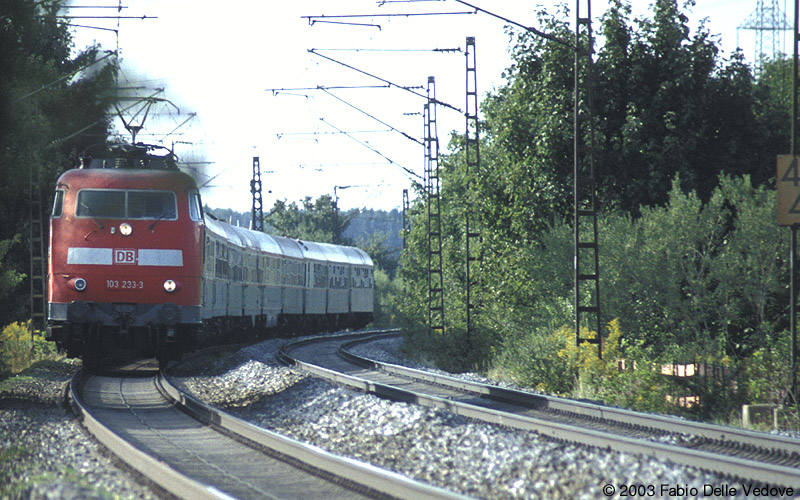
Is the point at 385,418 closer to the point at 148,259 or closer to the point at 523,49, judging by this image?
the point at 148,259

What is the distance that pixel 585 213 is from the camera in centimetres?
1753

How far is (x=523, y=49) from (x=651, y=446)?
59.6 feet

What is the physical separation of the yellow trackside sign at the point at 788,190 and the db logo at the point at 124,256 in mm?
10591

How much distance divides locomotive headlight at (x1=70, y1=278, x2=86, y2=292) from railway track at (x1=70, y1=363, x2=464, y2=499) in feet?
8.70

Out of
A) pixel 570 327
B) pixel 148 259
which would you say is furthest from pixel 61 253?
pixel 570 327

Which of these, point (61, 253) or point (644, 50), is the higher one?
point (644, 50)

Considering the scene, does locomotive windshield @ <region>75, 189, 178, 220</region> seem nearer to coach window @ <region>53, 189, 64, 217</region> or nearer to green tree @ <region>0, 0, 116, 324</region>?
coach window @ <region>53, 189, 64, 217</region>

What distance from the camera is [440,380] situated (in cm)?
1811

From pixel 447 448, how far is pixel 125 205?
9920 mm

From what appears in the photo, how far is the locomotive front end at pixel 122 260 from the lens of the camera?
1697 centimetres

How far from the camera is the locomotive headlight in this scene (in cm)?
1688

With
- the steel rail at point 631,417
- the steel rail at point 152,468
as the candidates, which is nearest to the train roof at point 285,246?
the steel rail at point 631,417

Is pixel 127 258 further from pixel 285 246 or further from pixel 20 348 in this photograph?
pixel 285 246

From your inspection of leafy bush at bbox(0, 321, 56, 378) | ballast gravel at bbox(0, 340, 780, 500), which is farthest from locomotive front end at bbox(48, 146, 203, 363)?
leafy bush at bbox(0, 321, 56, 378)
